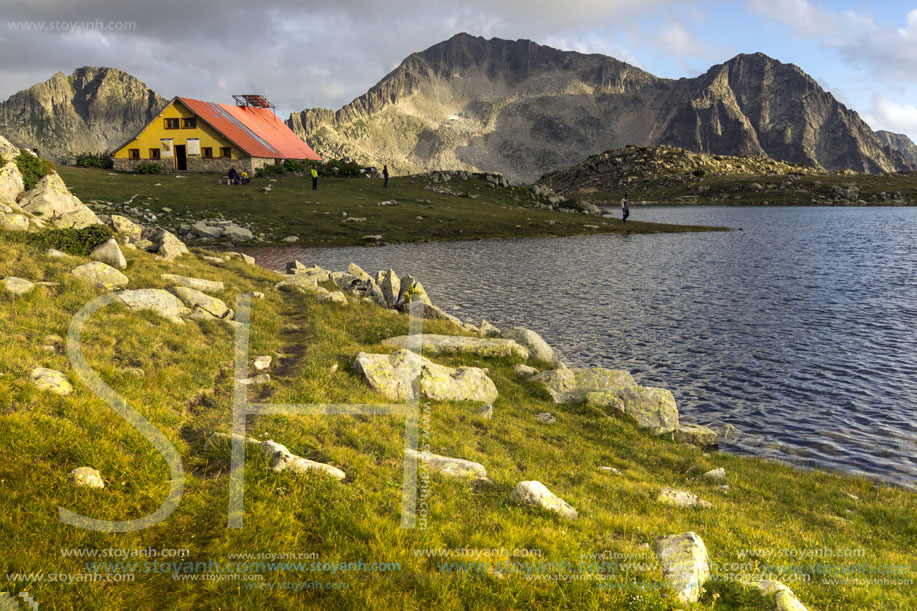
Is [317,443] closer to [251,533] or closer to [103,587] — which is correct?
[251,533]

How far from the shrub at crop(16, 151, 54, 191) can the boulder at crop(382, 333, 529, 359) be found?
67.4 feet

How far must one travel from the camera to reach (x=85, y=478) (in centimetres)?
744

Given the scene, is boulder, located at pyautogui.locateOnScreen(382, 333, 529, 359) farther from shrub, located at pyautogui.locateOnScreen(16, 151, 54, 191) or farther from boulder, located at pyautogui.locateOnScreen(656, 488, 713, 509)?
shrub, located at pyautogui.locateOnScreen(16, 151, 54, 191)

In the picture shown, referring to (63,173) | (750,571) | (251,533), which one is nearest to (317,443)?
(251,533)

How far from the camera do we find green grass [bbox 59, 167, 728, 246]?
58.5 m

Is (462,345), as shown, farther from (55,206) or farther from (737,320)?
(55,206)

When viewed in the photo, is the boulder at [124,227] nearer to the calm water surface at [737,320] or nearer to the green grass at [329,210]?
the calm water surface at [737,320]

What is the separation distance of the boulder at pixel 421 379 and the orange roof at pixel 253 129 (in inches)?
3490

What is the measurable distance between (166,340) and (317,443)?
633cm

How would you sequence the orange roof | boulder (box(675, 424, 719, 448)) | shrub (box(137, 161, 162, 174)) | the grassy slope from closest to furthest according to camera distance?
the grassy slope < boulder (box(675, 424, 719, 448)) < shrub (box(137, 161, 162, 174)) < the orange roof

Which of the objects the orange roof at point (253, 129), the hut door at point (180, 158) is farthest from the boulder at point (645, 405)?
the hut door at point (180, 158)

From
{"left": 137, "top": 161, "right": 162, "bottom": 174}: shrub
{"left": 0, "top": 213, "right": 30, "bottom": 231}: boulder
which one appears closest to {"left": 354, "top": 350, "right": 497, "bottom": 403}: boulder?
{"left": 0, "top": 213, "right": 30, "bottom": 231}: boulder

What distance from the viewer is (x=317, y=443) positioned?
10.1 meters

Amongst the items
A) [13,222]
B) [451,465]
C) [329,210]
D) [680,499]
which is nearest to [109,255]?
[13,222]
